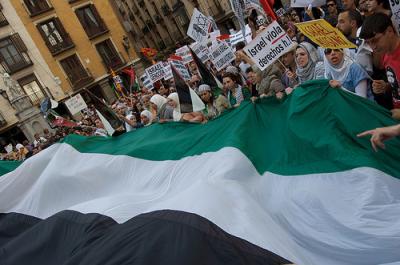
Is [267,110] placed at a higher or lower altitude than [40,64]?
lower

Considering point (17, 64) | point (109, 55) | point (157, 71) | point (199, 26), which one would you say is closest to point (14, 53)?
point (17, 64)

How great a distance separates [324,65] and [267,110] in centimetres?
120

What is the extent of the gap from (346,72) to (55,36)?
3134 centimetres

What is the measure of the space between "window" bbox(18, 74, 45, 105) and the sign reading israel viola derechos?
1098 inches

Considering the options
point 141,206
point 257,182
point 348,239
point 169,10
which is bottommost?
point 348,239

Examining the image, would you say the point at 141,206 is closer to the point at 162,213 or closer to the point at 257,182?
the point at 162,213

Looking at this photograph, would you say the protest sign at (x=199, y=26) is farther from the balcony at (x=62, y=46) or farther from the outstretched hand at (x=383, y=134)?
the balcony at (x=62, y=46)

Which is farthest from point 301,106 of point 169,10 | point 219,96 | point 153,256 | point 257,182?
point 169,10

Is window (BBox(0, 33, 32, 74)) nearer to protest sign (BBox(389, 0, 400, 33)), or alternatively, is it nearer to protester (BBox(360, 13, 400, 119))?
protest sign (BBox(389, 0, 400, 33))

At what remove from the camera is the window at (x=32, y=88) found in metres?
29.5

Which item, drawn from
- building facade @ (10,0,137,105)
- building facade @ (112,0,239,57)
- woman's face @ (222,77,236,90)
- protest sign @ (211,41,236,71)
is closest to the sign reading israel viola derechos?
woman's face @ (222,77,236,90)

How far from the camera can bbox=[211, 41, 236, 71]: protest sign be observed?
717 centimetres

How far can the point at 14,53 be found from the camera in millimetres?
29609

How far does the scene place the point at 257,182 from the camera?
2.88 m
